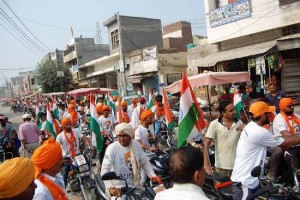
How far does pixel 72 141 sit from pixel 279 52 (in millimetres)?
12278

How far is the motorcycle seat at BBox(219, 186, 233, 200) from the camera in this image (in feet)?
12.3

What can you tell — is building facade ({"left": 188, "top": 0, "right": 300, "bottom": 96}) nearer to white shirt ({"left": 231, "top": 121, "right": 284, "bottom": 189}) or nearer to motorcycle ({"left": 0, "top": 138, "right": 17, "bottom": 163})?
motorcycle ({"left": 0, "top": 138, "right": 17, "bottom": 163})

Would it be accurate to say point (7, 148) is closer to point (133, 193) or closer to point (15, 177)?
point (133, 193)

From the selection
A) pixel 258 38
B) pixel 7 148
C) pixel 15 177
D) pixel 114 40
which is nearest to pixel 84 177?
pixel 15 177

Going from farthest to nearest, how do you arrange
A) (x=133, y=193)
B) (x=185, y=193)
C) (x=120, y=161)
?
1. (x=120, y=161)
2. (x=133, y=193)
3. (x=185, y=193)

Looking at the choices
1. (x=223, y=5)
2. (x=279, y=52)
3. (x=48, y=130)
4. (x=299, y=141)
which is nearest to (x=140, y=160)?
(x=299, y=141)

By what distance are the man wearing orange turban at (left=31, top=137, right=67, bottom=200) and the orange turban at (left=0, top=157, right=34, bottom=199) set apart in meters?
0.54

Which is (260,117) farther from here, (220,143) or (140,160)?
(140,160)

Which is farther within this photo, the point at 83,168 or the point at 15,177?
the point at 83,168

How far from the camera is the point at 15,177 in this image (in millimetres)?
2020

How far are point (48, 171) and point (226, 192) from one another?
7.10 feet

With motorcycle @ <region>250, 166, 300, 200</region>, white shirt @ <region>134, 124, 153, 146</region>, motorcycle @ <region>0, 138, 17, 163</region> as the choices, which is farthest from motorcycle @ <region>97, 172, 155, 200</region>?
motorcycle @ <region>0, 138, 17, 163</region>

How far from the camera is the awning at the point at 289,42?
45.5 ft

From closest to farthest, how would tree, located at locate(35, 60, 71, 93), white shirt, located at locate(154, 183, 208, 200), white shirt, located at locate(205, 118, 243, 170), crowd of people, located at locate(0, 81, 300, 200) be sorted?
white shirt, located at locate(154, 183, 208, 200) < crowd of people, located at locate(0, 81, 300, 200) < white shirt, located at locate(205, 118, 243, 170) < tree, located at locate(35, 60, 71, 93)
